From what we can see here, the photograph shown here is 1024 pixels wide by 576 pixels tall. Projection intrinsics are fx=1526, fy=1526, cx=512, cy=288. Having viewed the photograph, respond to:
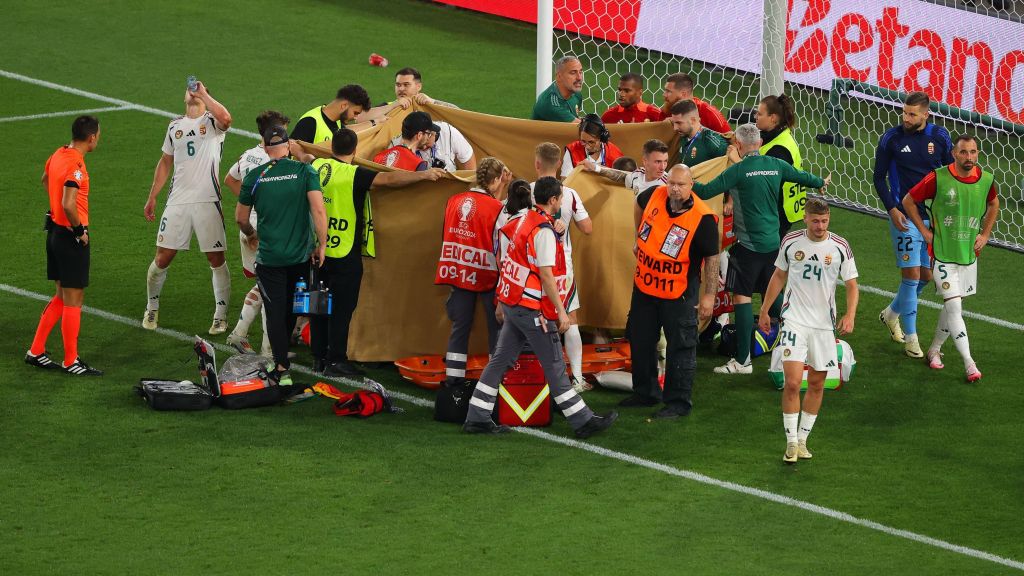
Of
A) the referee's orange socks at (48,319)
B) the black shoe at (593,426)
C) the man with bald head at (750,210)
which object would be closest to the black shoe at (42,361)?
the referee's orange socks at (48,319)

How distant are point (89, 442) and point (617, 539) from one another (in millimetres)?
3671

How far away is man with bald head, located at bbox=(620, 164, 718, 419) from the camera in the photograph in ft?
34.6

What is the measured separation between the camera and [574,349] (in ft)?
36.7

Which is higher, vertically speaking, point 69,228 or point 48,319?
point 69,228

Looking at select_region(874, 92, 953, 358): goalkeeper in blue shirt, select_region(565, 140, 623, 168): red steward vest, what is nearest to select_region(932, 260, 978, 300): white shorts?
select_region(874, 92, 953, 358): goalkeeper in blue shirt

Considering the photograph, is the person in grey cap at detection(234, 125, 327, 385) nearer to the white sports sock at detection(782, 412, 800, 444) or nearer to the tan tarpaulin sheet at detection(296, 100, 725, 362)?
the tan tarpaulin sheet at detection(296, 100, 725, 362)

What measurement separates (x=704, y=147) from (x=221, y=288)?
409cm

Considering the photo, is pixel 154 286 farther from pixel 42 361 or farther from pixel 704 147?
pixel 704 147

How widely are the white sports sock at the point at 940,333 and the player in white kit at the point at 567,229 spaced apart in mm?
2830

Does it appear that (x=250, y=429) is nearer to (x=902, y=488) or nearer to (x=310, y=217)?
(x=310, y=217)

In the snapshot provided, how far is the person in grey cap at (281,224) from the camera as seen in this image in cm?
A: 1091

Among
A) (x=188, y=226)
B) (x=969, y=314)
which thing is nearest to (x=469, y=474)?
(x=188, y=226)

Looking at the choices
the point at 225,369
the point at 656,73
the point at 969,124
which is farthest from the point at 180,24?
the point at 225,369

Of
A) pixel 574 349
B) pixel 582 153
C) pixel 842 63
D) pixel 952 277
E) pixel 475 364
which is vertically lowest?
pixel 475 364
